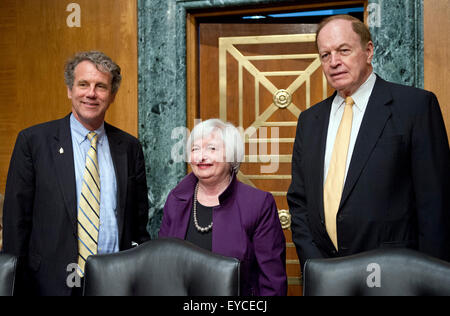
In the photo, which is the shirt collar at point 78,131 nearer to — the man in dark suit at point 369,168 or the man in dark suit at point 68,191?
the man in dark suit at point 68,191

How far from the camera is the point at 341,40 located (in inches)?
64.3

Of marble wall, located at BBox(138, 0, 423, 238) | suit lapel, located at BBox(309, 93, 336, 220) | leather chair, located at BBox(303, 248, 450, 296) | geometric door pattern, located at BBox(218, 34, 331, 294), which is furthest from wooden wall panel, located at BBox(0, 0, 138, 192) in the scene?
leather chair, located at BBox(303, 248, 450, 296)

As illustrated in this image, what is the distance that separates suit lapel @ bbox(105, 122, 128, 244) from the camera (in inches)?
73.7

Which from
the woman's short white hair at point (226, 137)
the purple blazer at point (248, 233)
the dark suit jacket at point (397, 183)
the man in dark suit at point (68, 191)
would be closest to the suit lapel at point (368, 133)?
the dark suit jacket at point (397, 183)

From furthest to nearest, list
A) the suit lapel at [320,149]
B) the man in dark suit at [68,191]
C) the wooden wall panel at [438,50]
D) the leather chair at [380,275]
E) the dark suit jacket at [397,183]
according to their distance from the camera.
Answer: the wooden wall panel at [438,50] < the man in dark suit at [68,191] < the suit lapel at [320,149] < the dark suit jacket at [397,183] < the leather chair at [380,275]

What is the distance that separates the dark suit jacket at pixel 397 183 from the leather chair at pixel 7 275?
1.02 metres

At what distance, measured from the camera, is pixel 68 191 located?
1.77 metres

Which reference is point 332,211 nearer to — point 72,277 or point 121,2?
point 72,277

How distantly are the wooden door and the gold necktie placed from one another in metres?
1.00

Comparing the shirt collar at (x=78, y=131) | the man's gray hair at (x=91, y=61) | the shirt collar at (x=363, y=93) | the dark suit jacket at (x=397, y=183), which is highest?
the man's gray hair at (x=91, y=61)

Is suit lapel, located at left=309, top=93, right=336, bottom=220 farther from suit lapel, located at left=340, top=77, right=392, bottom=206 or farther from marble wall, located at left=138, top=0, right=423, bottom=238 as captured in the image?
marble wall, located at left=138, top=0, right=423, bottom=238

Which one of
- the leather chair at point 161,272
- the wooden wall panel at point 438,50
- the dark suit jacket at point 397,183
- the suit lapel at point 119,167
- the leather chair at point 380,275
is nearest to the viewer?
the leather chair at point 380,275

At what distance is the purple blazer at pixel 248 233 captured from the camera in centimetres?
166

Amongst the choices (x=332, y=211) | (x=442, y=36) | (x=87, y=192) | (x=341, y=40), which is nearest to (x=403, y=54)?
(x=442, y=36)
